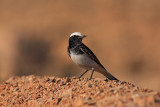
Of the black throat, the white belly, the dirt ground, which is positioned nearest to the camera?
the dirt ground

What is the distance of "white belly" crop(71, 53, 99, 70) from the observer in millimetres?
10766

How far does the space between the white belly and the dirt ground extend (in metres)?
1.01

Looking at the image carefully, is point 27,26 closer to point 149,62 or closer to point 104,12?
point 104,12

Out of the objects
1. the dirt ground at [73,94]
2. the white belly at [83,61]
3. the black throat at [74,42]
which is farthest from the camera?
the black throat at [74,42]

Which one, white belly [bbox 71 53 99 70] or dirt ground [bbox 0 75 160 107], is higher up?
white belly [bbox 71 53 99 70]

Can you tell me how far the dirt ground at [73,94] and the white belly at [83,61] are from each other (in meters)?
1.01

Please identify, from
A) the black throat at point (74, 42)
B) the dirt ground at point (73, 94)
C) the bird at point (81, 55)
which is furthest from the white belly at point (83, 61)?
the dirt ground at point (73, 94)

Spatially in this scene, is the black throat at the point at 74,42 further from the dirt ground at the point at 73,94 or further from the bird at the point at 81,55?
the dirt ground at the point at 73,94

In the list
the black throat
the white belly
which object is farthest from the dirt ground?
the black throat

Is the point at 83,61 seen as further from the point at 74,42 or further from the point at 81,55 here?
the point at 74,42

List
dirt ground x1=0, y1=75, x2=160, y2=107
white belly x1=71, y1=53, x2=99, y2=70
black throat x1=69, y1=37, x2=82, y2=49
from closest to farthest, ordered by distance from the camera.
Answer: dirt ground x1=0, y1=75, x2=160, y2=107, white belly x1=71, y1=53, x2=99, y2=70, black throat x1=69, y1=37, x2=82, y2=49

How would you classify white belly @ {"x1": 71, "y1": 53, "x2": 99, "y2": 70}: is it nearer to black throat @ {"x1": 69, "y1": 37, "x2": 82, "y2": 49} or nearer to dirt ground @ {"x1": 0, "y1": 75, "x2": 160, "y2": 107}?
black throat @ {"x1": 69, "y1": 37, "x2": 82, "y2": 49}

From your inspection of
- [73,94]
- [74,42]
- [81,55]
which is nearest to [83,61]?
[81,55]

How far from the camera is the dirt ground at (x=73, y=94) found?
6.26 metres
